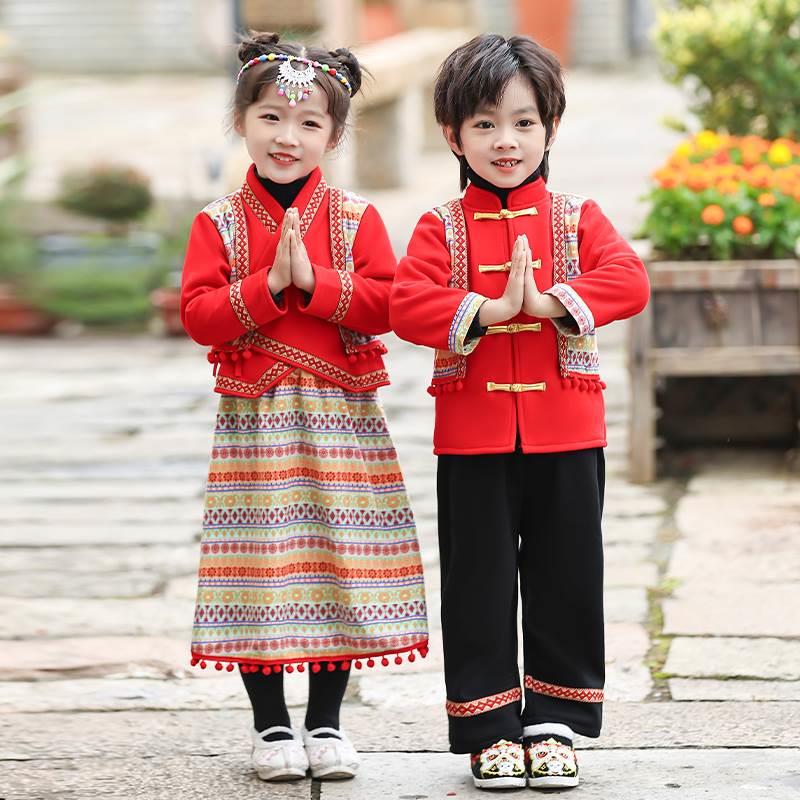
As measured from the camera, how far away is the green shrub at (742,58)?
6219 mm

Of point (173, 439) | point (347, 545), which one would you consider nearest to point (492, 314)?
point (347, 545)

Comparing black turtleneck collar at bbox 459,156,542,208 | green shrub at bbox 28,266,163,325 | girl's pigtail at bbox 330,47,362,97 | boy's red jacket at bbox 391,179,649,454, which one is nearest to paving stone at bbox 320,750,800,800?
boy's red jacket at bbox 391,179,649,454

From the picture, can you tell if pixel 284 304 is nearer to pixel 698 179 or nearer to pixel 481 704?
pixel 481 704

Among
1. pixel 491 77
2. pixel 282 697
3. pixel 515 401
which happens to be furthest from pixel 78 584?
pixel 491 77

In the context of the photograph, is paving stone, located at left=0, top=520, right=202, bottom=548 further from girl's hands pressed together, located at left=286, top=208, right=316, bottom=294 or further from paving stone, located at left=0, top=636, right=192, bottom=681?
girl's hands pressed together, located at left=286, top=208, right=316, bottom=294

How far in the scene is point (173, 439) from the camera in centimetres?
615

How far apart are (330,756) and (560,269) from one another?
3.25 ft

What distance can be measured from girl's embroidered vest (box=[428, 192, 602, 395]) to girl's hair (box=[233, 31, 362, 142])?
261 millimetres

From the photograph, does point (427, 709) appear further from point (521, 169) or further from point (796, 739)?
point (521, 169)

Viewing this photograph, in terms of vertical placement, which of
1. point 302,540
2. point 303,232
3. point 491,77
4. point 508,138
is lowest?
point 302,540

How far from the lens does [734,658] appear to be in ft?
12.0

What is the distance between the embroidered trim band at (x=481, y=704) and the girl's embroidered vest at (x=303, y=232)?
65 cm

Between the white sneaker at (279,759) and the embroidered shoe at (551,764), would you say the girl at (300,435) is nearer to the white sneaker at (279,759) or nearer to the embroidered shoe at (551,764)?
the white sneaker at (279,759)

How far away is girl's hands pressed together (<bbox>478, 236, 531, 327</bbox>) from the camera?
275cm
